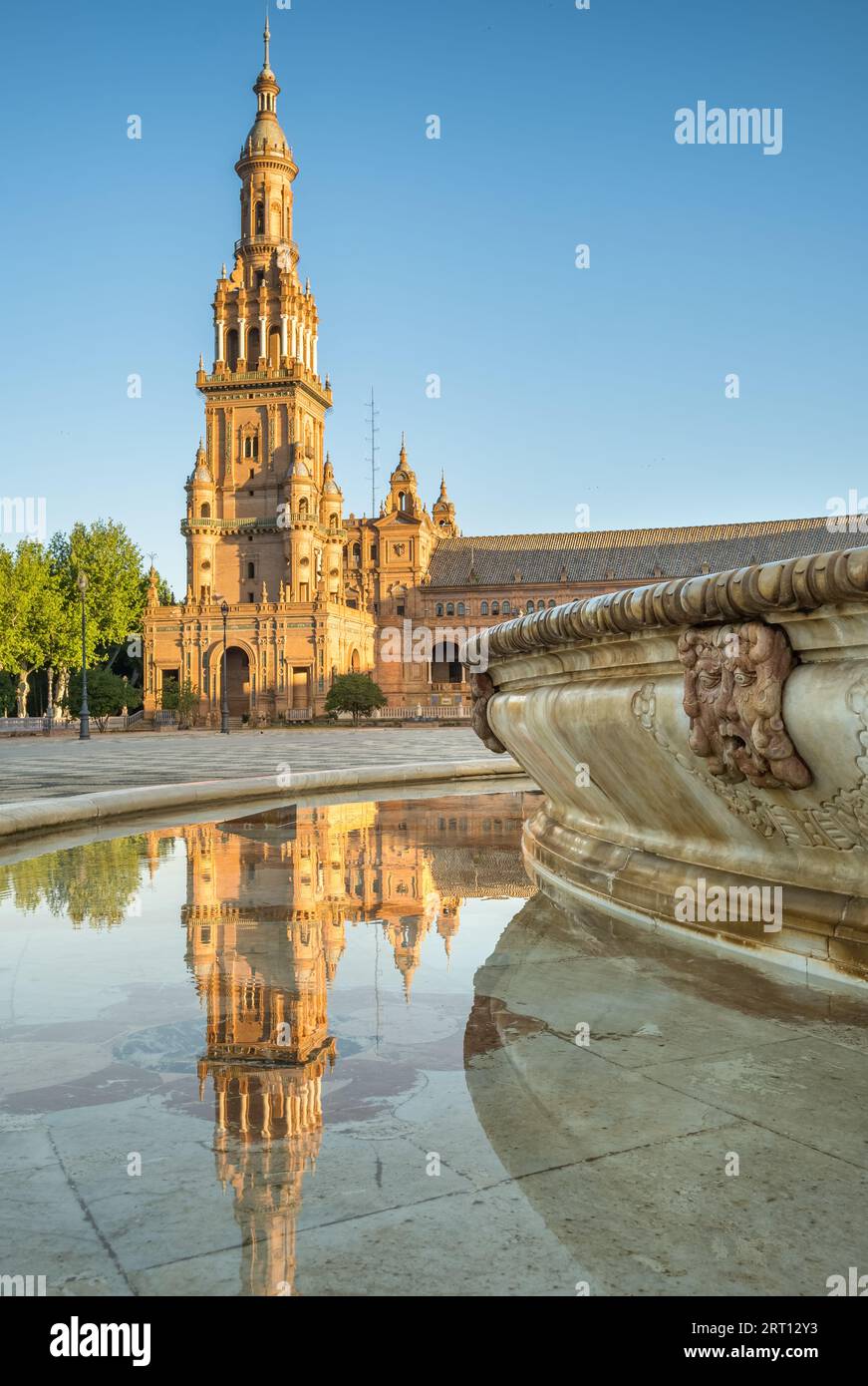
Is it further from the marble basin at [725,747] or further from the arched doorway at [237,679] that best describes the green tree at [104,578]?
the marble basin at [725,747]

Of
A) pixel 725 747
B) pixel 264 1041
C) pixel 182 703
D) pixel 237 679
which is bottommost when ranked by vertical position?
pixel 182 703

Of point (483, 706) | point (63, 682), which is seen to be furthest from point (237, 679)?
point (483, 706)

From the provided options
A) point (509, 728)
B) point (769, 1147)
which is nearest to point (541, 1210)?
point (769, 1147)

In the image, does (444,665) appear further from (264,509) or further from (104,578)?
(104,578)

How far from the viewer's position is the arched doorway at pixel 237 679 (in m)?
65.2

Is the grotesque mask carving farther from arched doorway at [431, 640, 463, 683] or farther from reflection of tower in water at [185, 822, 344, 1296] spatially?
arched doorway at [431, 640, 463, 683]

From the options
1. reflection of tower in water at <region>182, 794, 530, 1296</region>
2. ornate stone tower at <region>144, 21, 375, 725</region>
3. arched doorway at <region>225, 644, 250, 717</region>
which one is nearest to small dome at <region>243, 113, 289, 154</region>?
ornate stone tower at <region>144, 21, 375, 725</region>

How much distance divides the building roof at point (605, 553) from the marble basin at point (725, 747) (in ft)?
234

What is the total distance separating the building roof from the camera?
75.2 m

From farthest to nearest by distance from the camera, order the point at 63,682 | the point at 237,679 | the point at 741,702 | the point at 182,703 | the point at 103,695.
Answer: the point at 237,679 < the point at 63,682 < the point at 182,703 < the point at 103,695 < the point at 741,702

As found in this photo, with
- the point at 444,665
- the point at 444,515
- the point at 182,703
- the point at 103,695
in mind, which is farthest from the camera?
the point at 444,515

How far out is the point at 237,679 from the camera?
217 ft

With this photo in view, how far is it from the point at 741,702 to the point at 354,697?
163 feet
